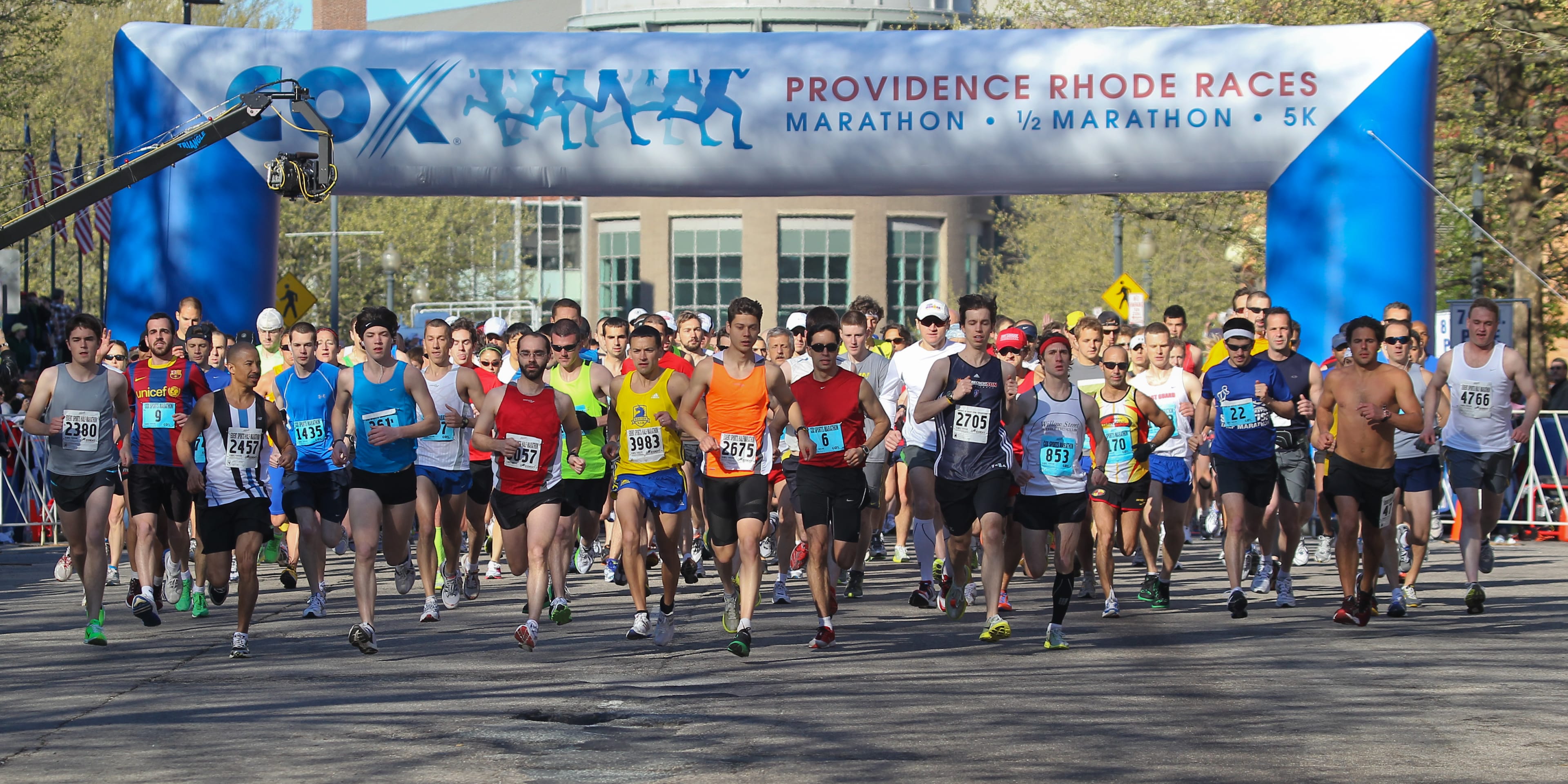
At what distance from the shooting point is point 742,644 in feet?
32.0

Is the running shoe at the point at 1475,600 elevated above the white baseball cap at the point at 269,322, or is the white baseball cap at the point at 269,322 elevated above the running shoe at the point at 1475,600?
the white baseball cap at the point at 269,322

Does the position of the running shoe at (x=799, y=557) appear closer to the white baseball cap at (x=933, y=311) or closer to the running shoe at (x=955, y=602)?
the running shoe at (x=955, y=602)

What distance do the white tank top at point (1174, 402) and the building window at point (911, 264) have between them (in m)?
44.1

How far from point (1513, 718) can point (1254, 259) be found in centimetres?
2505

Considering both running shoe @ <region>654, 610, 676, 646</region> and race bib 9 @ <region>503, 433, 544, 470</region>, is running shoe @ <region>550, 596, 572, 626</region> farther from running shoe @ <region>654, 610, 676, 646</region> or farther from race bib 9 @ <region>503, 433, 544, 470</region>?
race bib 9 @ <region>503, 433, 544, 470</region>

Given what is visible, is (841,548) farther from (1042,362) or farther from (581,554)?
(581,554)

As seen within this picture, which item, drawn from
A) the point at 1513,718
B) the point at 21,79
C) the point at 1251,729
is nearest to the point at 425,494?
the point at 1251,729

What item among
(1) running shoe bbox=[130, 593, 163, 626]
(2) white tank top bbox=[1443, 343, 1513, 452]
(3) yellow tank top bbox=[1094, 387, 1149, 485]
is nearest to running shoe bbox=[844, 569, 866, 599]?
(3) yellow tank top bbox=[1094, 387, 1149, 485]

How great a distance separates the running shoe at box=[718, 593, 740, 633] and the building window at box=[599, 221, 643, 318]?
156 ft

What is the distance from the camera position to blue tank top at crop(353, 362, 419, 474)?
1041cm

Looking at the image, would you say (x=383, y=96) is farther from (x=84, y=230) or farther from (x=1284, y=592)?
(x=84, y=230)

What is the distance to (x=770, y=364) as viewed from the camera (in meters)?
10.3

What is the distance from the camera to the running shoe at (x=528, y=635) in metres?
9.83

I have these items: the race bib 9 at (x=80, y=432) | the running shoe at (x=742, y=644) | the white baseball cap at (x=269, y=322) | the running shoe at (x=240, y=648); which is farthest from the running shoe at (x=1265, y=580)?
the race bib 9 at (x=80, y=432)
